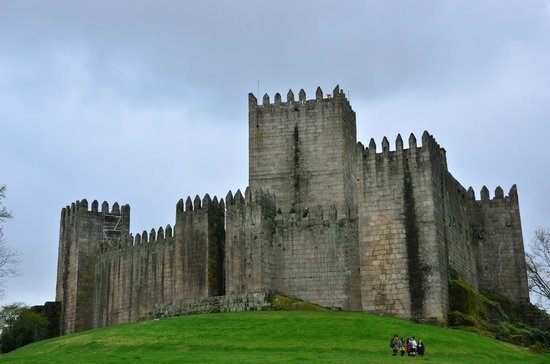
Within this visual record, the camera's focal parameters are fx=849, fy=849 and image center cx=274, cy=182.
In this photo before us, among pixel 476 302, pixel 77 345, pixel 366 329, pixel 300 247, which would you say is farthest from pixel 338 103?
pixel 77 345

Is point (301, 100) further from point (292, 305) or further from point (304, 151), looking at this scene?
point (292, 305)

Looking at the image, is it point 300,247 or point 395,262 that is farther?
point 300,247

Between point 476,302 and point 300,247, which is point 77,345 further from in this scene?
point 476,302

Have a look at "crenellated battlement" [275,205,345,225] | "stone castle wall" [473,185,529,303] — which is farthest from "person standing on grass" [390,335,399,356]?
"stone castle wall" [473,185,529,303]

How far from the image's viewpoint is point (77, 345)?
135 feet

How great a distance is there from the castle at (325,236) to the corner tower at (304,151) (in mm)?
71

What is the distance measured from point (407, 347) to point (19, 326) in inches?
1467

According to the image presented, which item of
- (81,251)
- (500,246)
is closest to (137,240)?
(81,251)

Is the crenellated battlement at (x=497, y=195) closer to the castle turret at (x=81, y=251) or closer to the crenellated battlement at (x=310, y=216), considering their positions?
the crenellated battlement at (x=310, y=216)

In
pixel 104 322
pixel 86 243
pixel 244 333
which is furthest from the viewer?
pixel 86 243

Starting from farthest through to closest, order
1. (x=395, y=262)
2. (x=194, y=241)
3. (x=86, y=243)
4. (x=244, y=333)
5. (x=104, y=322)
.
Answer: (x=86, y=243) < (x=104, y=322) < (x=194, y=241) < (x=395, y=262) < (x=244, y=333)

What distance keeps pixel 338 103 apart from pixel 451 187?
9345 millimetres

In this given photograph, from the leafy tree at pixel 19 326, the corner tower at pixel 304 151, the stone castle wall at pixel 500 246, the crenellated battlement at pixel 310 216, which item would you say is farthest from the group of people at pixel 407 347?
the leafy tree at pixel 19 326

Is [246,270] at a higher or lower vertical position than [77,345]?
higher
